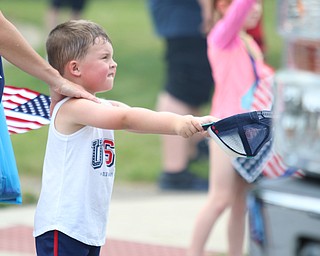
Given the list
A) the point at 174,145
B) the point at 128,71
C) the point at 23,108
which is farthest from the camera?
the point at 128,71

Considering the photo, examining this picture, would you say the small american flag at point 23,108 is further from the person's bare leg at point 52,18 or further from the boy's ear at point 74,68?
the person's bare leg at point 52,18

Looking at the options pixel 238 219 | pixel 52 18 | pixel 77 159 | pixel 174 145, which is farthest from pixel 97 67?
pixel 52 18

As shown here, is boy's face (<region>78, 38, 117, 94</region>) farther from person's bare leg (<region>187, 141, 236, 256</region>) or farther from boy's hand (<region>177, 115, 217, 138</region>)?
person's bare leg (<region>187, 141, 236, 256</region>)

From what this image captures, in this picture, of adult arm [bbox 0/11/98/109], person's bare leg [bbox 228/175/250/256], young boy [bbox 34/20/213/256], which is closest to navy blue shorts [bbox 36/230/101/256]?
young boy [bbox 34/20/213/256]

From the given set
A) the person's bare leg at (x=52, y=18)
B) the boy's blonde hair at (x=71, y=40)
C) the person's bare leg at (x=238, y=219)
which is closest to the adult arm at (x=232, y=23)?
the person's bare leg at (x=238, y=219)

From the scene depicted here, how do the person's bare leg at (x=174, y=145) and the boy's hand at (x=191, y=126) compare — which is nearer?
the boy's hand at (x=191, y=126)

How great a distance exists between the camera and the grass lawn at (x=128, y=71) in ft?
30.3

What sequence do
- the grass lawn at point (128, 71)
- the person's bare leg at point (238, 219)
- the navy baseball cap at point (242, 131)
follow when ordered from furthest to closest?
the grass lawn at point (128, 71), the person's bare leg at point (238, 219), the navy baseball cap at point (242, 131)

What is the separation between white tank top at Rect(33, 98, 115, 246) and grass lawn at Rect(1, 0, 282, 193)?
495 cm

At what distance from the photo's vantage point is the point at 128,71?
1448cm

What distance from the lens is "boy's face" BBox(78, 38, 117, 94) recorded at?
375cm

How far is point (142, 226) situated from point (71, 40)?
3.21 metres

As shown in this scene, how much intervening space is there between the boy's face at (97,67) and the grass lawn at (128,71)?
4.96 meters

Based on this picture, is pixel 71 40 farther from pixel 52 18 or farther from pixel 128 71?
pixel 52 18
